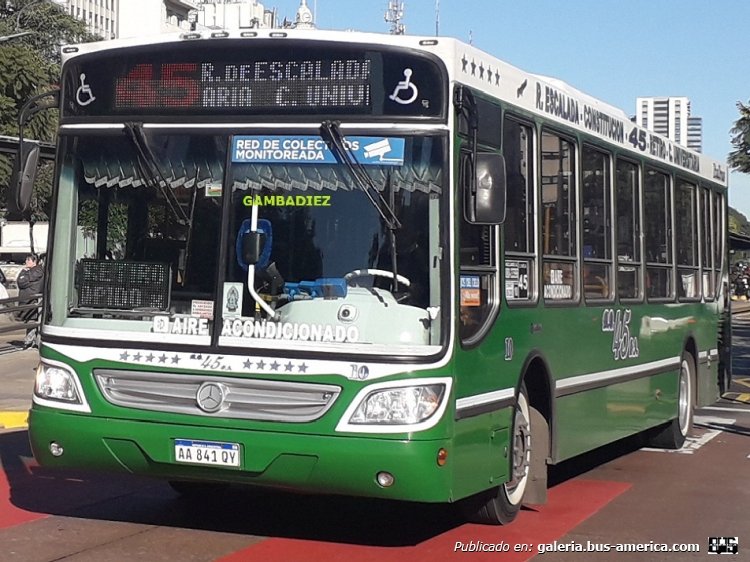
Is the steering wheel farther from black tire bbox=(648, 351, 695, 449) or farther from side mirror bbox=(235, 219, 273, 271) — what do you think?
black tire bbox=(648, 351, 695, 449)

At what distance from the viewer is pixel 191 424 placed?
7688 mm

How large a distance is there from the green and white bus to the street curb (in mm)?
6566

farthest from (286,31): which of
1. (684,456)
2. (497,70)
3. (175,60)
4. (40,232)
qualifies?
(40,232)

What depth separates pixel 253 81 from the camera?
789cm

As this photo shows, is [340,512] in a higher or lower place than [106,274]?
lower

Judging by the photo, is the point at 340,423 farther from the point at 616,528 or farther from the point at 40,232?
the point at 40,232

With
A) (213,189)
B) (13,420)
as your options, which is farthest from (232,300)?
(13,420)

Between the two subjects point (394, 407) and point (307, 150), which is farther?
point (307, 150)

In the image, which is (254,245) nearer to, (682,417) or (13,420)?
(682,417)

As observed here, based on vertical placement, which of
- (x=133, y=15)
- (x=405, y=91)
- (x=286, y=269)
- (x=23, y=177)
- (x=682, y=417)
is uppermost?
(x=133, y=15)

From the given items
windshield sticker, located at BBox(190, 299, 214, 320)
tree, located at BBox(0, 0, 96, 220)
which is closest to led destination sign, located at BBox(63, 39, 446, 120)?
windshield sticker, located at BBox(190, 299, 214, 320)

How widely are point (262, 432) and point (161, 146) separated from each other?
1836mm

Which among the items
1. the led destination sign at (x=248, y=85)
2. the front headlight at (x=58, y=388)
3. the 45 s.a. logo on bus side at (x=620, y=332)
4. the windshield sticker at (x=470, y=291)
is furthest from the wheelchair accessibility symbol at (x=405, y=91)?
A: the 45 s.a. logo on bus side at (x=620, y=332)

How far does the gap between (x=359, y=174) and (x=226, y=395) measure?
1462 millimetres
